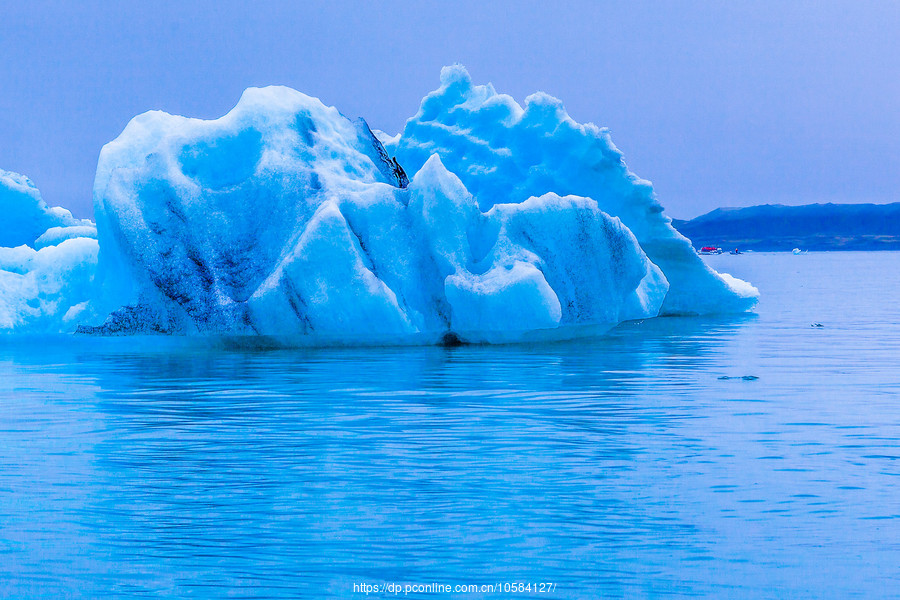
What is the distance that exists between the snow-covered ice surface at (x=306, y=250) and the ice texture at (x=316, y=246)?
2cm

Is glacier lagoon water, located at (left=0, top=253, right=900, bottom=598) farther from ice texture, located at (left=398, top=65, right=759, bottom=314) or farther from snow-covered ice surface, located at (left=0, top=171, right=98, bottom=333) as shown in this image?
ice texture, located at (left=398, top=65, right=759, bottom=314)

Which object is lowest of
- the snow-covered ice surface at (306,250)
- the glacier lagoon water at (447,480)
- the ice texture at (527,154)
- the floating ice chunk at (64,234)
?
the glacier lagoon water at (447,480)

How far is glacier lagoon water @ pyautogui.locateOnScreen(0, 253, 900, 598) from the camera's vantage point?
20.8 feet

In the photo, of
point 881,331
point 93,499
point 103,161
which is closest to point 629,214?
point 881,331

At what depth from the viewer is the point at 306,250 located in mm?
15953

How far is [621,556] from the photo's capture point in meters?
6.54

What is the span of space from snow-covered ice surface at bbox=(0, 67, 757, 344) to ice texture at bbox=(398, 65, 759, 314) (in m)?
3.37

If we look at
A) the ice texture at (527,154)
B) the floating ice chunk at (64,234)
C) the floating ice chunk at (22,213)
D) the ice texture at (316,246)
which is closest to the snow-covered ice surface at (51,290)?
the ice texture at (316,246)

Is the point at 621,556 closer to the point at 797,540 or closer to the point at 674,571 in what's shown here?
the point at 674,571

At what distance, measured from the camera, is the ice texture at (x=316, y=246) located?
643 inches

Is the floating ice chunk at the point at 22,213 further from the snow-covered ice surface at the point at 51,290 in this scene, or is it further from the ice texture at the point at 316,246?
the ice texture at the point at 316,246

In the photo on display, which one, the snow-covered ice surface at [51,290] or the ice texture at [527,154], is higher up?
the ice texture at [527,154]

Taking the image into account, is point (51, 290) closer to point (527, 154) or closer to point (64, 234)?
A: point (64, 234)

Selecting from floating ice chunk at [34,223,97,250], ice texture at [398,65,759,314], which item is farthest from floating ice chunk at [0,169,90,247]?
ice texture at [398,65,759,314]
